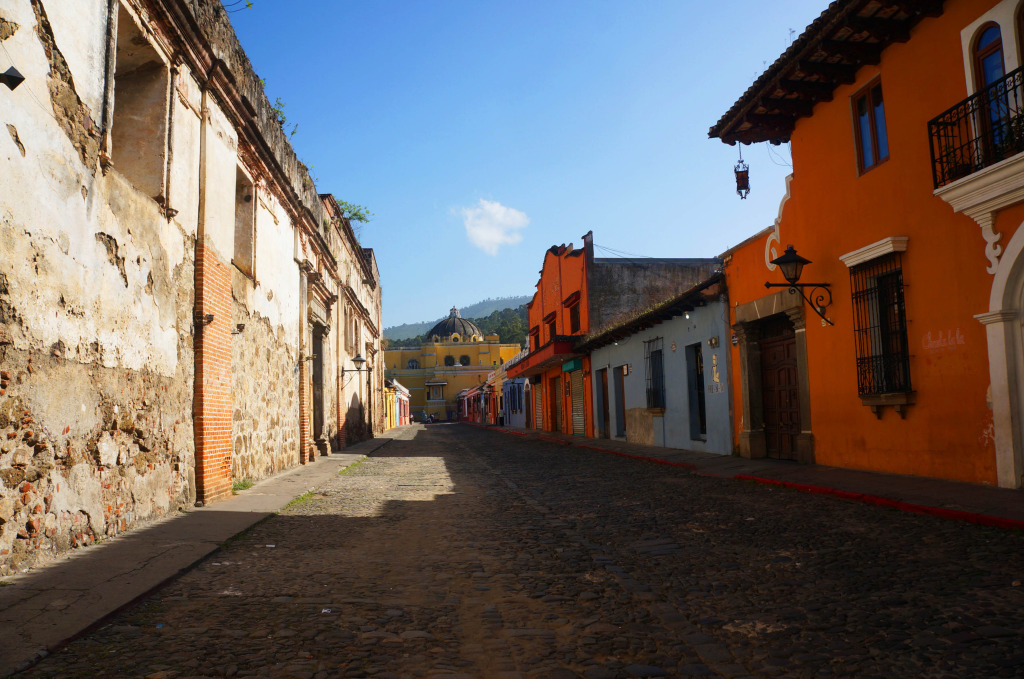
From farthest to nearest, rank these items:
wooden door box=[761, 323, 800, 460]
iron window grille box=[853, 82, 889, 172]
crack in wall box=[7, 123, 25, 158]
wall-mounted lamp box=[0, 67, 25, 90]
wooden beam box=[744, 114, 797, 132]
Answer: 1. wooden door box=[761, 323, 800, 460]
2. wooden beam box=[744, 114, 797, 132]
3. iron window grille box=[853, 82, 889, 172]
4. crack in wall box=[7, 123, 25, 158]
5. wall-mounted lamp box=[0, 67, 25, 90]

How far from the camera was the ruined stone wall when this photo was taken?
4.53 meters

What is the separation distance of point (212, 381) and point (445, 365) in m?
79.6

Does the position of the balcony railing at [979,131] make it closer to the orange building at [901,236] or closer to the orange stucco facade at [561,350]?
the orange building at [901,236]

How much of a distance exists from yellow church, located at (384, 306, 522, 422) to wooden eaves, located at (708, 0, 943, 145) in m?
73.3

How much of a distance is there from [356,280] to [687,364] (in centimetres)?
1528

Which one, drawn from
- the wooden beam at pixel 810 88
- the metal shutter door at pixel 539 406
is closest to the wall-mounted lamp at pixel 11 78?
the wooden beam at pixel 810 88

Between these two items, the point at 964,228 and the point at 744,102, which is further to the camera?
the point at 744,102

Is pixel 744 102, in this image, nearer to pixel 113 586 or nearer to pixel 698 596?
pixel 698 596

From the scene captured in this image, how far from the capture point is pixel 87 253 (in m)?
5.55

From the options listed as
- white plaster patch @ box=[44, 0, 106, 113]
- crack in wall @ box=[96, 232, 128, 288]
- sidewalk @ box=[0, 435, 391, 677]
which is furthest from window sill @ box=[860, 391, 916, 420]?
white plaster patch @ box=[44, 0, 106, 113]

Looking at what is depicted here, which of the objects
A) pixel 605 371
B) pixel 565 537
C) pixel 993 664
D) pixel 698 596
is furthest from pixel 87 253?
pixel 605 371

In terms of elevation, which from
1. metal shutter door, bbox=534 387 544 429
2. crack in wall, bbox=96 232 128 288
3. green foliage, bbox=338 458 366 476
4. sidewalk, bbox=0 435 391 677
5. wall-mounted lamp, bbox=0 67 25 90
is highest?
wall-mounted lamp, bbox=0 67 25 90

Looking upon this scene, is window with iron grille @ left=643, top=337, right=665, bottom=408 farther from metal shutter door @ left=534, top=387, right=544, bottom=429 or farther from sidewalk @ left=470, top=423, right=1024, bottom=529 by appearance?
→ metal shutter door @ left=534, top=387, right=544, bottom=429

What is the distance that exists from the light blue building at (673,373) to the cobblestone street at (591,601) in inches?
266
